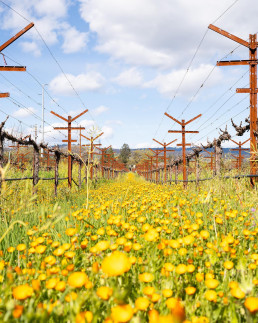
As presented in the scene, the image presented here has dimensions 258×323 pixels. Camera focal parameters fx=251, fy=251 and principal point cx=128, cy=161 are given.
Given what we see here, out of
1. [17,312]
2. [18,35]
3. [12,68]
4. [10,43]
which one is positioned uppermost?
[18,35]

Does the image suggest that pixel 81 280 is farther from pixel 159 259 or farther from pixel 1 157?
pixel 1 157

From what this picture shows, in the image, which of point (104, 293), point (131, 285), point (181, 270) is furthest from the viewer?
point (131, 285)

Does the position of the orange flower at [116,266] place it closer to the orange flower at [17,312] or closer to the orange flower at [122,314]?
the orange flower at [122,314]

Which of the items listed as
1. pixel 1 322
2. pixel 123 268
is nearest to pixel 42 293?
pixel 1 322

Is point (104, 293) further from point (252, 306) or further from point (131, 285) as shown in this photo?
point (131, 285)

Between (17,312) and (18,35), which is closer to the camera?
(17,312)

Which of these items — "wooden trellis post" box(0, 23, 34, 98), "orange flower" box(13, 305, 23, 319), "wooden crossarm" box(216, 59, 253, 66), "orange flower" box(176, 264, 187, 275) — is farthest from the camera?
"wooden crossarm" box(216, 59, 253, 66)

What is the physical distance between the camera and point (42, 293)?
1581mm

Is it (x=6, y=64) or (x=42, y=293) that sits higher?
(x=6, y=64)

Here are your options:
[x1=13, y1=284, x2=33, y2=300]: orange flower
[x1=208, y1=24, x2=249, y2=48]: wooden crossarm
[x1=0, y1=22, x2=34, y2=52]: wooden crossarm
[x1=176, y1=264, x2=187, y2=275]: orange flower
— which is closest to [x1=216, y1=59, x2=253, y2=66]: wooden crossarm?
[x1=208, y1=24, x2=249, y2=48]: wooden crossarm

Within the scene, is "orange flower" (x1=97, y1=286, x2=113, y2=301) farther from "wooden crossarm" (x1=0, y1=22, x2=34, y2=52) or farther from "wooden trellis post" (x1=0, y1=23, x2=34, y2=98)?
"wooden crossarm" (x1=0, y1=22, x2=34, y2=52)

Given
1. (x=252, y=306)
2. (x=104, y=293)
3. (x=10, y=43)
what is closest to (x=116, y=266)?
(x=104, y=293)

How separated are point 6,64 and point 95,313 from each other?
865 cm

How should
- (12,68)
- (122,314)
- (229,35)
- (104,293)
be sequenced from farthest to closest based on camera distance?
(229,35) → (12,68) → (104,293) → (122,314)
